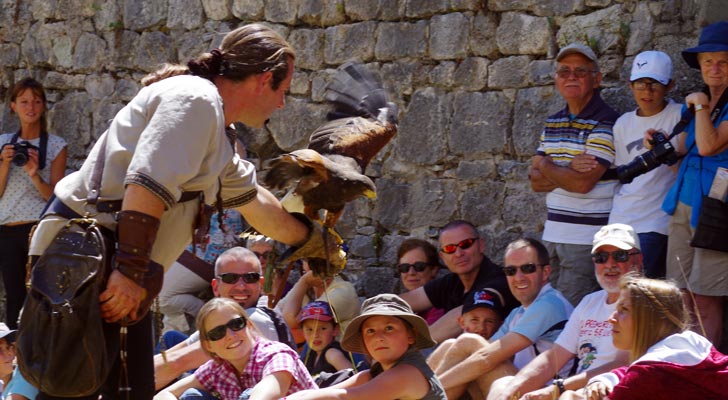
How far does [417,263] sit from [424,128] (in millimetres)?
948

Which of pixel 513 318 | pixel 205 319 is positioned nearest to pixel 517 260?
pixel 513 318

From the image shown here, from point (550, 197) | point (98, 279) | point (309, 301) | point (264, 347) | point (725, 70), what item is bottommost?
point (309, 301)

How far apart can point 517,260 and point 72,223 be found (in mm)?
3004

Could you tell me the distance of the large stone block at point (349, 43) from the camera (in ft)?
25.1

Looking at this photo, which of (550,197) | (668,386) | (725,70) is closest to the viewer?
(668,386)

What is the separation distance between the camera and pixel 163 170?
3.23 metres

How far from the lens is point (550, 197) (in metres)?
6.40

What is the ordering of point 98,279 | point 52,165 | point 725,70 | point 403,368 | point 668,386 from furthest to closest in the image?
point 52,165
point 725,70
point 403,368
point 668,386
point 98,279

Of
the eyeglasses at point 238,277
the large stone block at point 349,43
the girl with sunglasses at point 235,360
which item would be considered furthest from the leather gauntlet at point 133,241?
the large stone block at point 349,43

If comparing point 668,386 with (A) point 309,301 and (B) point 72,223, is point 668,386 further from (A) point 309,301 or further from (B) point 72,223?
(A) point 309,301

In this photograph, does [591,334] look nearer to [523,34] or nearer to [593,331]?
[593,331]

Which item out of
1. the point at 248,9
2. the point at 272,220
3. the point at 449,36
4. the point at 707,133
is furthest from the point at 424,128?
the point at 272,220

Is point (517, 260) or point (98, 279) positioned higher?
point (98, 279)

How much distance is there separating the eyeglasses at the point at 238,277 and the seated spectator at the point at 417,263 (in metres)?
1.14
